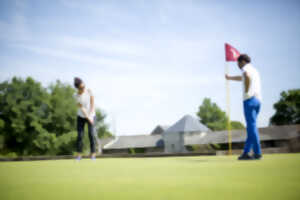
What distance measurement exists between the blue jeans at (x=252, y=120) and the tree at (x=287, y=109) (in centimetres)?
7250

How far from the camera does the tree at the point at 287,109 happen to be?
230 ft

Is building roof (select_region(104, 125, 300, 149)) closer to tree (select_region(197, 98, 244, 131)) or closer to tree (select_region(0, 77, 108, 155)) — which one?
tree (select_region(0, 77, 108, 155))

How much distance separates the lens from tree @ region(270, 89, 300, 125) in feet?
230

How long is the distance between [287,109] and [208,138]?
90.7 ft

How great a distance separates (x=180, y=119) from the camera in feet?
233

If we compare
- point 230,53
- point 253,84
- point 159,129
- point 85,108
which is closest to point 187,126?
point 159,129

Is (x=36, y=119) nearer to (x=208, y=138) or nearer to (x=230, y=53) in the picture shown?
(x=208, y=138)

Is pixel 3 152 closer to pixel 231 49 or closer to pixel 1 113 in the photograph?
pixel 1 113

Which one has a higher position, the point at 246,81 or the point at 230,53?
the point at 230,53

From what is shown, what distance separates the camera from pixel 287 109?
236ft

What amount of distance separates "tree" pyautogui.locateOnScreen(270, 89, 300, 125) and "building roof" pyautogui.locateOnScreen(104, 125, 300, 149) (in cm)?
2159

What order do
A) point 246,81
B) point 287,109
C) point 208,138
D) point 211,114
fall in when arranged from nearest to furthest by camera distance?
Result: point 246,81, point 208,138, point 287,109, point 211,114

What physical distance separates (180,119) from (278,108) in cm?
2674

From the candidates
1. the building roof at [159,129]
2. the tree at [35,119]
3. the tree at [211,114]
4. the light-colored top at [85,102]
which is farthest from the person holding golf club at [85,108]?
the tree at [211,114]
